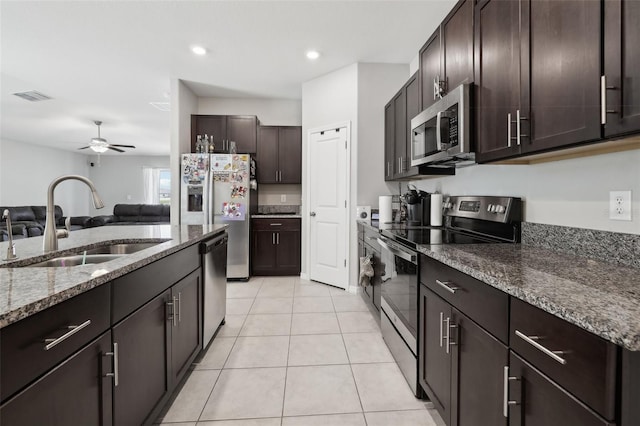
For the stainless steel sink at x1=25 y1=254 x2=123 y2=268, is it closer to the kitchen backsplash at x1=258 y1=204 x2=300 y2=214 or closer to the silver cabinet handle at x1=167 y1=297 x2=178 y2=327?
the silver cabinet handle at x1=167 y1=297 x2=178 y2=327

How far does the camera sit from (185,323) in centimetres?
184

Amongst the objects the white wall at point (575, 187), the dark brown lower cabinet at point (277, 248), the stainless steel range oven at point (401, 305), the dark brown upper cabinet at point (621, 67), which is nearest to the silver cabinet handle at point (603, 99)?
the dark brown upper cabinet at point (621, 67)

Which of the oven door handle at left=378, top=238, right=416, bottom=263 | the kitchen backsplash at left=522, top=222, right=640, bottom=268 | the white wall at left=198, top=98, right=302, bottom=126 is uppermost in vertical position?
the white wall at left=198, top=98, right=302, bottom=126

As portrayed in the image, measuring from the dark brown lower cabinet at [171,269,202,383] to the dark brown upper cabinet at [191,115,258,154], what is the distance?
3134mm

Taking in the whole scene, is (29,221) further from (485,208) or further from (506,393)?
(506,393)

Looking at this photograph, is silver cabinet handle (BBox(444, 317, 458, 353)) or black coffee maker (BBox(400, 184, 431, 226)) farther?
black coffee maker (BBox(400, 184, 431, 226))

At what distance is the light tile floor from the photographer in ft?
5.30

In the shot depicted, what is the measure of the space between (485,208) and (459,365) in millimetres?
1101

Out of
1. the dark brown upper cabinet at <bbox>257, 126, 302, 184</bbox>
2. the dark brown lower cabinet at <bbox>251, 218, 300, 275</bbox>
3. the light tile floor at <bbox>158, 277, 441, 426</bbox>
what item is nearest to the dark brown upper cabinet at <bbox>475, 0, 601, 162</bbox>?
the light tile floor at <bbox>158, 277, 441, 426</bbox>

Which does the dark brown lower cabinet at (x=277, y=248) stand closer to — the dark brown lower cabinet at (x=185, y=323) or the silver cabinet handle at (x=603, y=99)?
the dark brown lower cabinet at (x=185, y=323)

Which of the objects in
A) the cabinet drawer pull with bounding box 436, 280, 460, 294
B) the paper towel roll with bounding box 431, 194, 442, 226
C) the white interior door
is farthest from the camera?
the white interior door

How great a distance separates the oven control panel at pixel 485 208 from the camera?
1.74 m

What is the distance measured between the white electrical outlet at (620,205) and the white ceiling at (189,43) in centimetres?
223

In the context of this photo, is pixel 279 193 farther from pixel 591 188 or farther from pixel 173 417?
pixel 591 188
